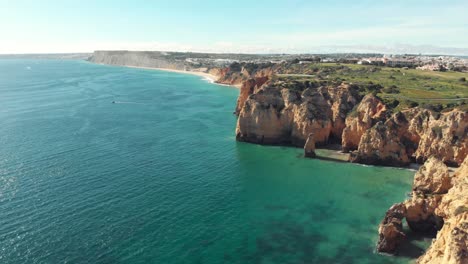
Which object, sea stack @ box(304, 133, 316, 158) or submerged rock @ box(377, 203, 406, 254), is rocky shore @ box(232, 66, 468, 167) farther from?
submerged rock @ box(377, 203, 406, 254)

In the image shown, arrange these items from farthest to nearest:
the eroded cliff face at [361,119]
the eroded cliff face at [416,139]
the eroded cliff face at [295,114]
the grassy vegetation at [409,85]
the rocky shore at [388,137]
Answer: the eroded cliff face at [295,114], the grassy vegetation at [409,85], the eroded cliff face at [361,119], the eroded cliff face at [416,139], the rocky shore at [388,137]

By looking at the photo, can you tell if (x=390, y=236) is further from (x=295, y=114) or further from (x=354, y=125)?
(x=295, y=114)

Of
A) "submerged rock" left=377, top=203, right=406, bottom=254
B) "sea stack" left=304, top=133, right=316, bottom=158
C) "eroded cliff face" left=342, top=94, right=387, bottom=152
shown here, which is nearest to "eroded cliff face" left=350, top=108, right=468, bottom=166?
"eroded cliff face" left=342, top=94, right=387, bottom=152

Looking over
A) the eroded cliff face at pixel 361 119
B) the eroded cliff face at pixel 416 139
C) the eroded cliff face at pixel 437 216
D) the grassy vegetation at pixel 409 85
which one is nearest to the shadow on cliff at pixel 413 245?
the eroded cliff face at pixel 437 216

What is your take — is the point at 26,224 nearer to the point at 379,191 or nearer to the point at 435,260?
the point at 435,260

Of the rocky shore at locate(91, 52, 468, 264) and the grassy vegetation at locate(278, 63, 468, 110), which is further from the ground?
the grassy vegetation at locate(278, 63, 468, 110)

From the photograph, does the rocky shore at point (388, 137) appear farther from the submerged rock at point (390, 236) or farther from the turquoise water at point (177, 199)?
the turquoise water at point (177, 199)

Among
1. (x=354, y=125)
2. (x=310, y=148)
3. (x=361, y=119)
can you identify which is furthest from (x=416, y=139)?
(x=310, y=148)
